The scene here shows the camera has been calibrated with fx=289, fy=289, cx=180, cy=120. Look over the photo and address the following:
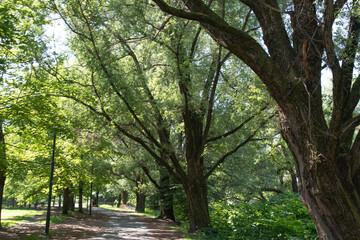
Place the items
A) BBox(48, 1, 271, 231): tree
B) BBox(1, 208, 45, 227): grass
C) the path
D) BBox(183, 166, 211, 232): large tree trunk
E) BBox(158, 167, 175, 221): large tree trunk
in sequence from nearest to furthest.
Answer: BBox(48, 1, 271, 231): tree
the path
BBox(183, 166, 211, 232): large tree trunk
BBox(1, 208, 45, 227): grass
BBox(158, 167, 175, 221): large tree trunk

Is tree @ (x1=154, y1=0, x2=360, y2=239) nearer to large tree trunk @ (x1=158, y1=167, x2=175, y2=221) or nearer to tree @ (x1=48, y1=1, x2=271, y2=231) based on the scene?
tree @ (x1=48, y1=1, x2=271, y2=231)

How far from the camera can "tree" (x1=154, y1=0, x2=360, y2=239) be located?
13.4 ft

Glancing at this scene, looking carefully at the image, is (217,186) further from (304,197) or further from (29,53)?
(304,197)

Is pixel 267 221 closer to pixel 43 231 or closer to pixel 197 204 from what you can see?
pixel 197 204

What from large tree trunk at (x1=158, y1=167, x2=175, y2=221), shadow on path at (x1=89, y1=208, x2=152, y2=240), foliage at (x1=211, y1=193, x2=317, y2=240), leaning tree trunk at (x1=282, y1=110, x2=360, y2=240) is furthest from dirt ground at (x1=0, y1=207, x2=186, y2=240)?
leaning tree trunk at (x1=282, y1=110, x2=360, y2=240)

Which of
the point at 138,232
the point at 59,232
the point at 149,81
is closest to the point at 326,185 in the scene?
the point at 149,81

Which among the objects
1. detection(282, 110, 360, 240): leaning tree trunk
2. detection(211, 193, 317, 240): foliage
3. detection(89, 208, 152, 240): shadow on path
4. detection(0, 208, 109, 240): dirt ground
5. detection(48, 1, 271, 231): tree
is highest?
detection(48, 1, 271, 231): tree

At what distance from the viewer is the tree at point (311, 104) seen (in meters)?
4.08

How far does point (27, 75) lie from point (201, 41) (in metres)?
8.00

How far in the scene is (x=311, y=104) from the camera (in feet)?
15.0

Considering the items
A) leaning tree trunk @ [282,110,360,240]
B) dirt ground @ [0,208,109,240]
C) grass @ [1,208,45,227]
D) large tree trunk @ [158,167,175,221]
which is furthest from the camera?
large tree trunk @ [158,167,175,221]

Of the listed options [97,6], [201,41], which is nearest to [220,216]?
[201,41]

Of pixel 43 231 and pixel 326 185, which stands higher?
pixel 326 185

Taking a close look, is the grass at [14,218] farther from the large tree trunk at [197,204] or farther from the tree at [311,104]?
the tree at [311,104]
